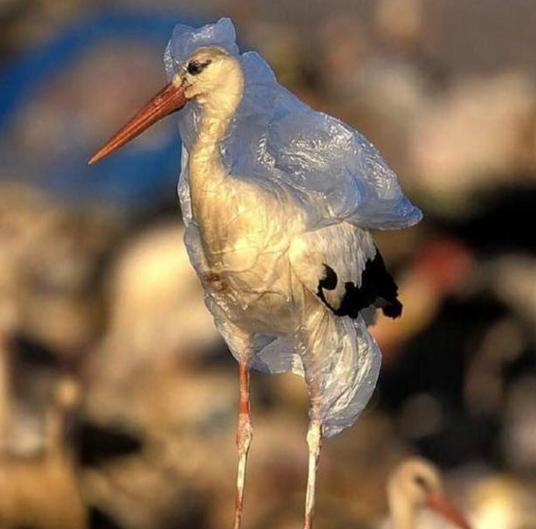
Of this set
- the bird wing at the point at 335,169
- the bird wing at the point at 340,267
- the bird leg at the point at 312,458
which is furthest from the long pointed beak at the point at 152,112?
the bird leg at the point at 312,458

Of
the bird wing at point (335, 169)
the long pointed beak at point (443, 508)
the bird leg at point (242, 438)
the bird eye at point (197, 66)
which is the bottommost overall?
the long pointed beak at point (443, 508)

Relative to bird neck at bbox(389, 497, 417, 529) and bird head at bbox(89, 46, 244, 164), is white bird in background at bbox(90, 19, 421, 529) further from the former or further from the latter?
bird neck at bbox(389, 497, 417, 529)

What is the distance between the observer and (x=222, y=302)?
3.16 meters

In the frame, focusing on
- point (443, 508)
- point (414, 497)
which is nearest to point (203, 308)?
point (443, 508)

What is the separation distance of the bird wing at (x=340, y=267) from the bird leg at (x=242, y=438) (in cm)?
18

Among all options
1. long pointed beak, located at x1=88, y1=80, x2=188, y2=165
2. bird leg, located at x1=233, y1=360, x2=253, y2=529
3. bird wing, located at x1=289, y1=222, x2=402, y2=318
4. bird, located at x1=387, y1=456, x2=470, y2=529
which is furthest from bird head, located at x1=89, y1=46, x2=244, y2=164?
bird, located at x1=387, y1=456, x2=470, y2=529

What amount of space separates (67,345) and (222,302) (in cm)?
653

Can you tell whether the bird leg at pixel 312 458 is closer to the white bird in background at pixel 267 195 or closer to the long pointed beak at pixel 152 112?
the white bird in background at pixel 267 195

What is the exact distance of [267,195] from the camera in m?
3.05

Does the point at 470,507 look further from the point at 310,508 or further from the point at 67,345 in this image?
the point at 310,508

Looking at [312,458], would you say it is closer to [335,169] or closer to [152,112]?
[335,169]

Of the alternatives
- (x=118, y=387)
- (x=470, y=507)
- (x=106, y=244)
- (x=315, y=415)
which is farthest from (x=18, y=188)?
(x=315, y=415)

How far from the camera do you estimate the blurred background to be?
311 inches

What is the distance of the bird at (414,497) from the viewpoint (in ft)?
17.4
